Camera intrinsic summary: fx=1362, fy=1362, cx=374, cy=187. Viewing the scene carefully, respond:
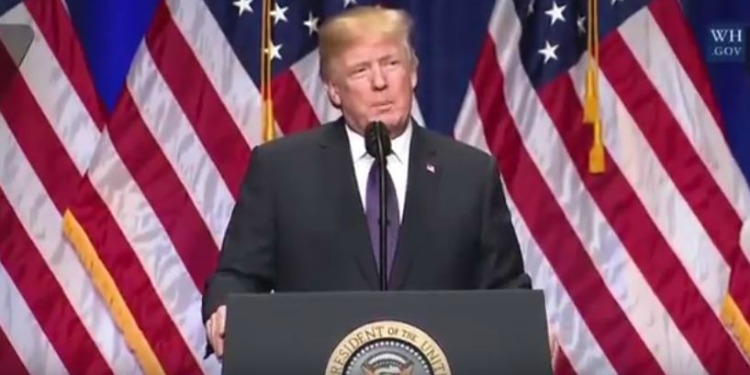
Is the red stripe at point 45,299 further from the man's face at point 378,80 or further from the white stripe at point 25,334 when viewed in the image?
the man's face at point 378,80

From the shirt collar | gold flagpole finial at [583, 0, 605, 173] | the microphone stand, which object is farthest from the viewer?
gold flagpole finial at [583, 0, 605, 173]

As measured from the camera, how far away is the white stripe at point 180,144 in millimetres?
3469

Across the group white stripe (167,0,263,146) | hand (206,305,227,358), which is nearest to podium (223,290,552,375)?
hand (206,305,227,358)

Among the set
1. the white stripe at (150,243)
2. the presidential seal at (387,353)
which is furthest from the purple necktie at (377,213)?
the white stripe at (150,243)

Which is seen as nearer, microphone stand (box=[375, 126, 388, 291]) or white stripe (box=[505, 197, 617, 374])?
microphone stand (box=[375, 126, 388, 291])

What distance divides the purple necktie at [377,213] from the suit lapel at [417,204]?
12 millimetres

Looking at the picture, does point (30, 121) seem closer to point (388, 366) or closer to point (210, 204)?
point (210, 204)

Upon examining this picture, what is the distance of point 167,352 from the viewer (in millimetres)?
3467

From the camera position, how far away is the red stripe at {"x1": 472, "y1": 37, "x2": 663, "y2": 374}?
3447 mm

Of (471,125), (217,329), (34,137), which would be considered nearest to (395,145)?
(217,329)

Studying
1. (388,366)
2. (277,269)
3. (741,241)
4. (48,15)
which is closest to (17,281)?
(48,15)

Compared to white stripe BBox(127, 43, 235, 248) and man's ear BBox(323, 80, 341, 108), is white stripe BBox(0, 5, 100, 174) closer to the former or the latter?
white stripe BBox(127, 43, 235, 248)

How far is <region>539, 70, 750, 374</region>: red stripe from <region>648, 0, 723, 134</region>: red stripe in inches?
5.6

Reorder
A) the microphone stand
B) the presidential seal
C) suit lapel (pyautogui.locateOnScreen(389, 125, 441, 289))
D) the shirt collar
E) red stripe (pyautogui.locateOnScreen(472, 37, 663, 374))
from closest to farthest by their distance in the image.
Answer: the presidential seal
the microphone stand
suit lapel (pyautogui.locateOnScreen(389, 125, 441, 289))
the shirt collar
red stripe (pyautogui.locateOnScreen(472, 37, 663, 374))
